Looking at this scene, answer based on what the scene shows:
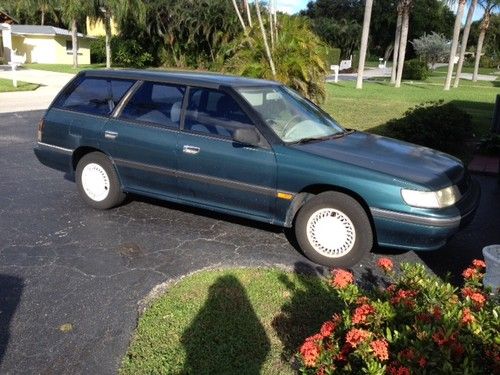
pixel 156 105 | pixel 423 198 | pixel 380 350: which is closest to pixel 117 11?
pixel 156 105

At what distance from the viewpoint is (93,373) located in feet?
9.65

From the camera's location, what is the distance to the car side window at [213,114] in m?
4.79

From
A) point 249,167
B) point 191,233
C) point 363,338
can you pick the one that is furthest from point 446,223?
point 191,233

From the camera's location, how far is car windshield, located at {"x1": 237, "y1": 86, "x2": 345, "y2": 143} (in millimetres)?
4816

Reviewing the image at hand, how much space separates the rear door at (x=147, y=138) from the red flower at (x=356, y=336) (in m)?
3.11

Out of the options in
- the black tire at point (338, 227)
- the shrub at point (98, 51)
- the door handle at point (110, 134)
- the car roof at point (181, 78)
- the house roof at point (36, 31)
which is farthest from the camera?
the shrub at point (98, 51)

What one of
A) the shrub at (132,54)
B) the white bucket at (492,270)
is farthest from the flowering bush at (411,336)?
the shrub at (132,54)

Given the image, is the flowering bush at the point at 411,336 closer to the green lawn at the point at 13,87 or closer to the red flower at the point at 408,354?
the red flower at the point at 408,354

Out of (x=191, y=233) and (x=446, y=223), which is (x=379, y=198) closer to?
(x=446, y=223)

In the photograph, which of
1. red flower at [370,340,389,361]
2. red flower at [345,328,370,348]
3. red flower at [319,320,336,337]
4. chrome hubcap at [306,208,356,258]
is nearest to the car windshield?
chrome hubcap at [306,208,356,258]

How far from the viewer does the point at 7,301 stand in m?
3.70

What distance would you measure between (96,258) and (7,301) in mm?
917

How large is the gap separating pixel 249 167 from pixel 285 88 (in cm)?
138

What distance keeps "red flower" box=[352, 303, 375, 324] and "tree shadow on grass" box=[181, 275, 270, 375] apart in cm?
85
